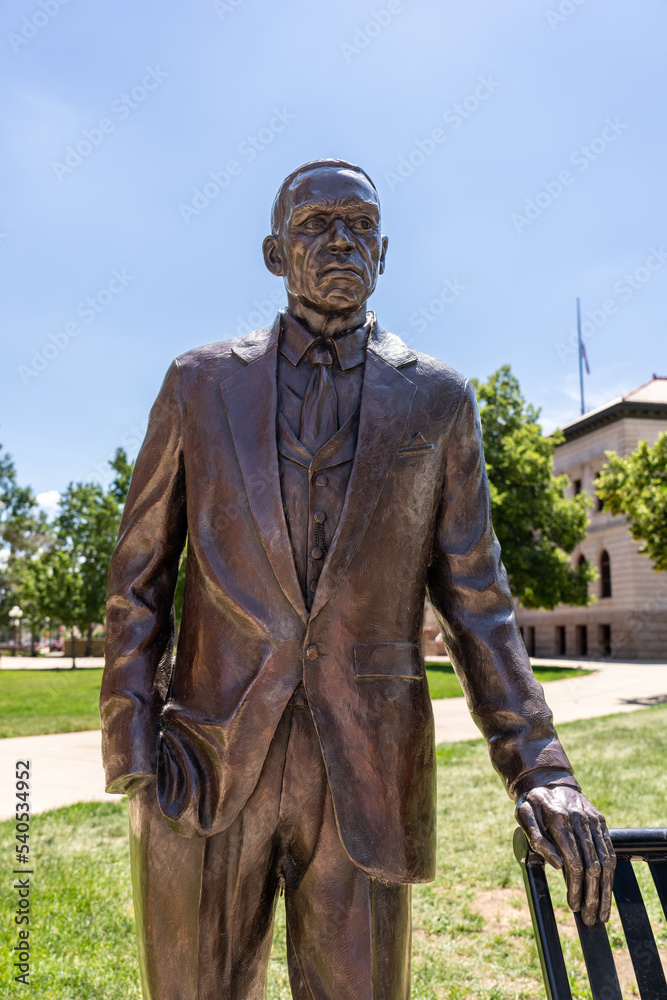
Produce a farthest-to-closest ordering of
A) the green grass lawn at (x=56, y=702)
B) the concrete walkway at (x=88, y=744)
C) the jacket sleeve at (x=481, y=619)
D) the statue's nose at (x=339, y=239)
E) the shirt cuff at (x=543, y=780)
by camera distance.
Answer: the green grass lawn at (x=56, y=702)
the concrete walkway at (x=88, y=744)
the statue's nose at (x=339, y=239)
the jacket sleeve at (x=481, y=619)
the shirt cuff at (x=543, y=780)

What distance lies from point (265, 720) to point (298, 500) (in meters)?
0.52

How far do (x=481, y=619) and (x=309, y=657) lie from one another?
1.58ft

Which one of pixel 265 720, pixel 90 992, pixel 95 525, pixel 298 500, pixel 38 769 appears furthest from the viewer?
pixel 95 525

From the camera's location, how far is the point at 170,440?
6.98 feet

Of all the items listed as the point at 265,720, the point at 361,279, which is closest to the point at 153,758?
the point at 265,720

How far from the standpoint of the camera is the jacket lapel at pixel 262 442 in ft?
6.28

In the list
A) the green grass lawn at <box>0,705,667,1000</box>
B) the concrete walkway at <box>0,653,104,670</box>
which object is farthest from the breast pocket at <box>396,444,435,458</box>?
the concrete walkway at <box>0,653,104,670</box>

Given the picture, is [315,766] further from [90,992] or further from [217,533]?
[90,992]

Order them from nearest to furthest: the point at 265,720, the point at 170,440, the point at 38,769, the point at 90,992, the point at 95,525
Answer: the point at 265,720, the point at 170,440, the point at 90,992, the point at 38,769, the point at 95,525

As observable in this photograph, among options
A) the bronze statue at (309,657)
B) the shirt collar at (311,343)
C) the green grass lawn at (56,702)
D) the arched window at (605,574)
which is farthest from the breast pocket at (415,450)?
the arched window at (605,574)

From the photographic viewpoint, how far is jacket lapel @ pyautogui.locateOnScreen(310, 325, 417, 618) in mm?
1914

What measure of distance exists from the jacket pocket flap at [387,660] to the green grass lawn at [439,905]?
3071 mm

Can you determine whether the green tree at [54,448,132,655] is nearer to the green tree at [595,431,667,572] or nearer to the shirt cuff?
the green tree at [595,431,667,572]

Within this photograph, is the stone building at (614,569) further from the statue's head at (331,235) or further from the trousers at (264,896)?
the trousers at (264,896)
